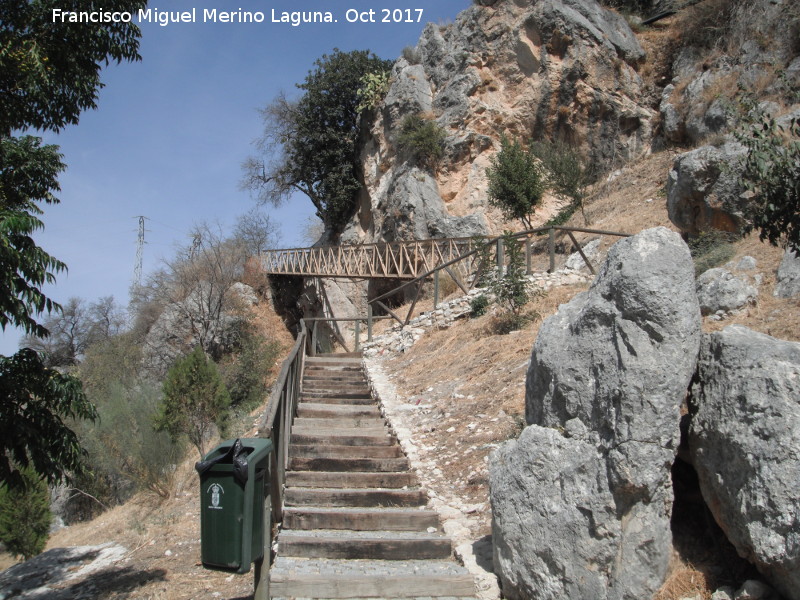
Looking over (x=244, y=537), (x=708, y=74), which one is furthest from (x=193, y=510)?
(x=708, y=74)

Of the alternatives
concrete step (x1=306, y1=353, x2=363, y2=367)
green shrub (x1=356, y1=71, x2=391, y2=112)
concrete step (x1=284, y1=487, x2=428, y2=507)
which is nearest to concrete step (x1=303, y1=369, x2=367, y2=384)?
concrete step (x1=306, y1=353, x2=363, y2=367)

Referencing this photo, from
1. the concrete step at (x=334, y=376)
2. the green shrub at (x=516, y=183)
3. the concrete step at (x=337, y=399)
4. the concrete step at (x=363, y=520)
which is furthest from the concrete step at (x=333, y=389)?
the green shrub at (x=516, y=183)

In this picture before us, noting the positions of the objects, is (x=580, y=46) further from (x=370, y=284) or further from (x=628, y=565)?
(x=628, y=565)

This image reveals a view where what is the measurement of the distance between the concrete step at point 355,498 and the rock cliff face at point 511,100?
1652cm

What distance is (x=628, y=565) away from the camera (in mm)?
3256

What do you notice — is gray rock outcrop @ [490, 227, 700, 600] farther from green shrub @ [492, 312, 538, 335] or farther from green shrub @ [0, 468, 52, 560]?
green shrub @ [0, 468, 52, 560]

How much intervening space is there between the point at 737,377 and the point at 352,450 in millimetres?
3971

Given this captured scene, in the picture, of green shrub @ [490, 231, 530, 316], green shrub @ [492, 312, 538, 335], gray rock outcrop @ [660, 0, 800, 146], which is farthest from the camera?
gray rock outcrop @ [660, 0, 800, 146]

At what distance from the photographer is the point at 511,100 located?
22.8m

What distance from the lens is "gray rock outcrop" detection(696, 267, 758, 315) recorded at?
7.41 metres

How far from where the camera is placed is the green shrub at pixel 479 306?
11.5 meters

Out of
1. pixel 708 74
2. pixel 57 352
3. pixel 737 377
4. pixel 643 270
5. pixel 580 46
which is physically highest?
pixel 580 46

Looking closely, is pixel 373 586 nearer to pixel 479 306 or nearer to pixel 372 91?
pixel 479 306

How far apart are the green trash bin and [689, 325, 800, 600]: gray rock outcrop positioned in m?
2.49
